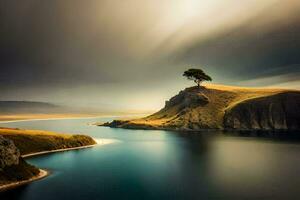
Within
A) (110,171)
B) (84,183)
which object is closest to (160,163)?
(110,171)

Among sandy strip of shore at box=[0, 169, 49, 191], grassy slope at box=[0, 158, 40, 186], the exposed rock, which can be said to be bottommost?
sandy strip of shore at box=[0, 169, 49, 191]

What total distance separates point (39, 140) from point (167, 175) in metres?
84.3

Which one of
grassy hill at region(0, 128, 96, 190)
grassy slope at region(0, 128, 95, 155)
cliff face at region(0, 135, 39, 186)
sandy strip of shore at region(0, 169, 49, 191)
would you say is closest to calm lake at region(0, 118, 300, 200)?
sandy strip of shore at region(0, 169, 49, 191)

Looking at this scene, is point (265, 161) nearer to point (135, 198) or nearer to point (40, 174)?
point (135, 198)

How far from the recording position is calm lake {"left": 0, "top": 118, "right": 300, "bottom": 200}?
79.6 meters

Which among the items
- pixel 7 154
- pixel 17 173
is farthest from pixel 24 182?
pixel 7 154

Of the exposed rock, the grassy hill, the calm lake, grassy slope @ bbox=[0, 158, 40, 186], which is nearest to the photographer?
the calm lake

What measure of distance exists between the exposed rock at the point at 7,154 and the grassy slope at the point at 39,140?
4699cm

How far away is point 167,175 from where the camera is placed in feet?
338

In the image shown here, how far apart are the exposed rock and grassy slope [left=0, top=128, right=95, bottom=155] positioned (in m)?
47.0

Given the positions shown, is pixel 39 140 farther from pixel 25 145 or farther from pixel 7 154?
pixel 7 154

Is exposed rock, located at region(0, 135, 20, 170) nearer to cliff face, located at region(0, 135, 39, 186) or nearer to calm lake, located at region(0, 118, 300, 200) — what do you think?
cliff face, located at region(0, 135, 39, 186)

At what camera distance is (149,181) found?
95.1m

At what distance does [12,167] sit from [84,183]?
21.9 meters
